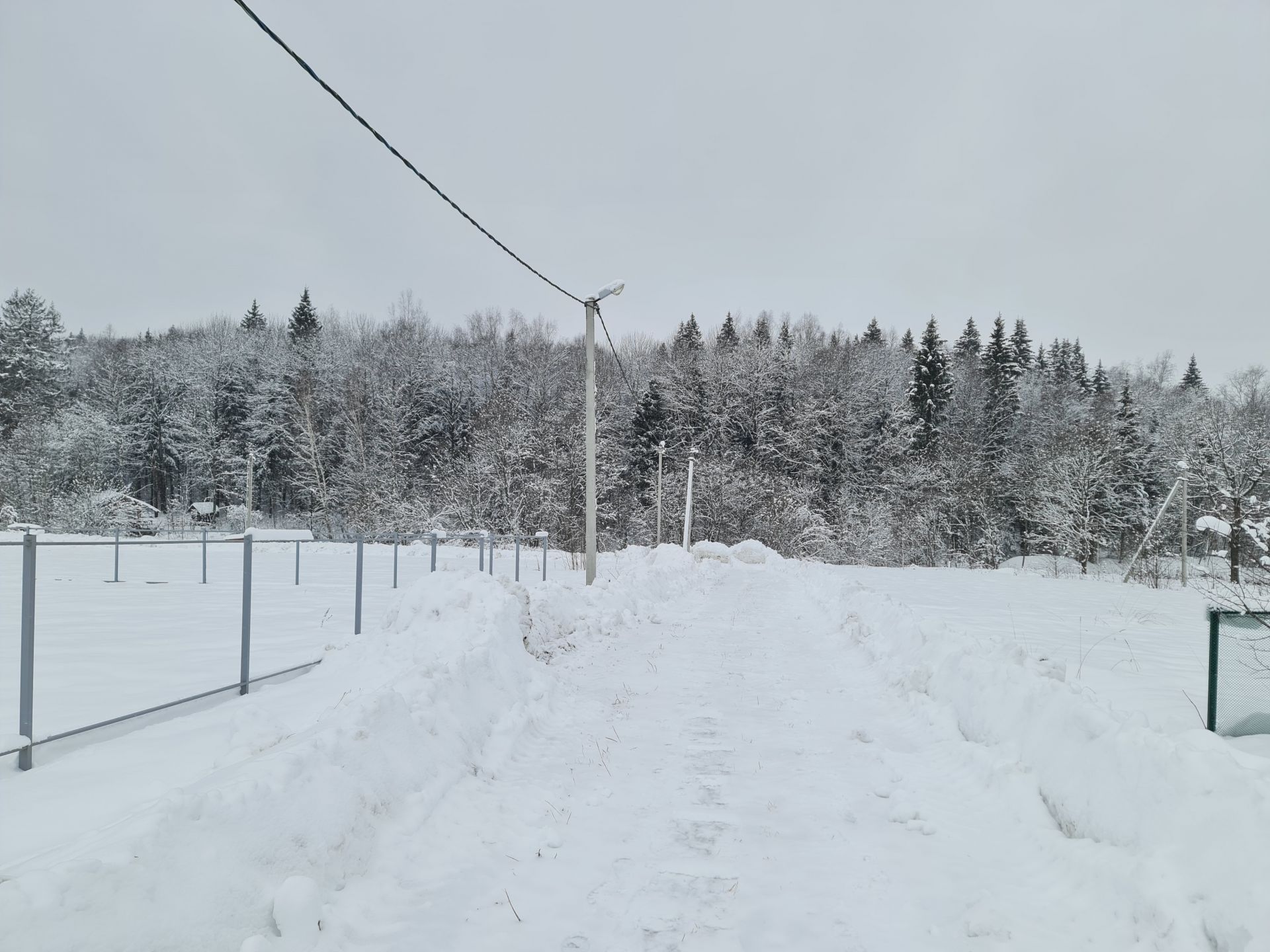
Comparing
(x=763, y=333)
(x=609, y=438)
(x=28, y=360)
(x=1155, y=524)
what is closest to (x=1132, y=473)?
(x=1155, y=524)

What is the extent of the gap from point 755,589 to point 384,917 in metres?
17.3

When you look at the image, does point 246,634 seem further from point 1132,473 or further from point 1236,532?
point 1132,473

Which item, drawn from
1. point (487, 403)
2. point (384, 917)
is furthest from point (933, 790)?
point (487, 403)

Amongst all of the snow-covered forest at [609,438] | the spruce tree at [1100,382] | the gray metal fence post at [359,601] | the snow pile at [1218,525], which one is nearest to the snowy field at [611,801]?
the gray metal fence post at [359,601]

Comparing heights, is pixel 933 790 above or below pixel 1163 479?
below

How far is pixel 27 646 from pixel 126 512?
128 ft

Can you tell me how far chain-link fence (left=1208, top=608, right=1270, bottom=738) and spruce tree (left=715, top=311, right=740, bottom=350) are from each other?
184 ft

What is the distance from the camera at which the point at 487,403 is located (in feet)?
159

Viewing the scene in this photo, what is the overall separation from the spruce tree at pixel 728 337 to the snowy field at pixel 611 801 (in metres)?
55.3

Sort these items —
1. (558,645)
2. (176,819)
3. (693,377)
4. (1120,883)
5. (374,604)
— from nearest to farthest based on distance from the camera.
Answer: (176,819) → (1120,883) → (558,645) → (374,604) → (693,377)

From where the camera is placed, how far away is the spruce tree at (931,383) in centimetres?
5169

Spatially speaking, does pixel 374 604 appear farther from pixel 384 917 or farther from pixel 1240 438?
pixel 1240 438

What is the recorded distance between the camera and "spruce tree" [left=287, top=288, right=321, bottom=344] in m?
62.0

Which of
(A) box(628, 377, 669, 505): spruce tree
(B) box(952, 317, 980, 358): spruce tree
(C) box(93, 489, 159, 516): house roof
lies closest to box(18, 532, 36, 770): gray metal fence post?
(C) box(93, 489, 159, 516): house roof
